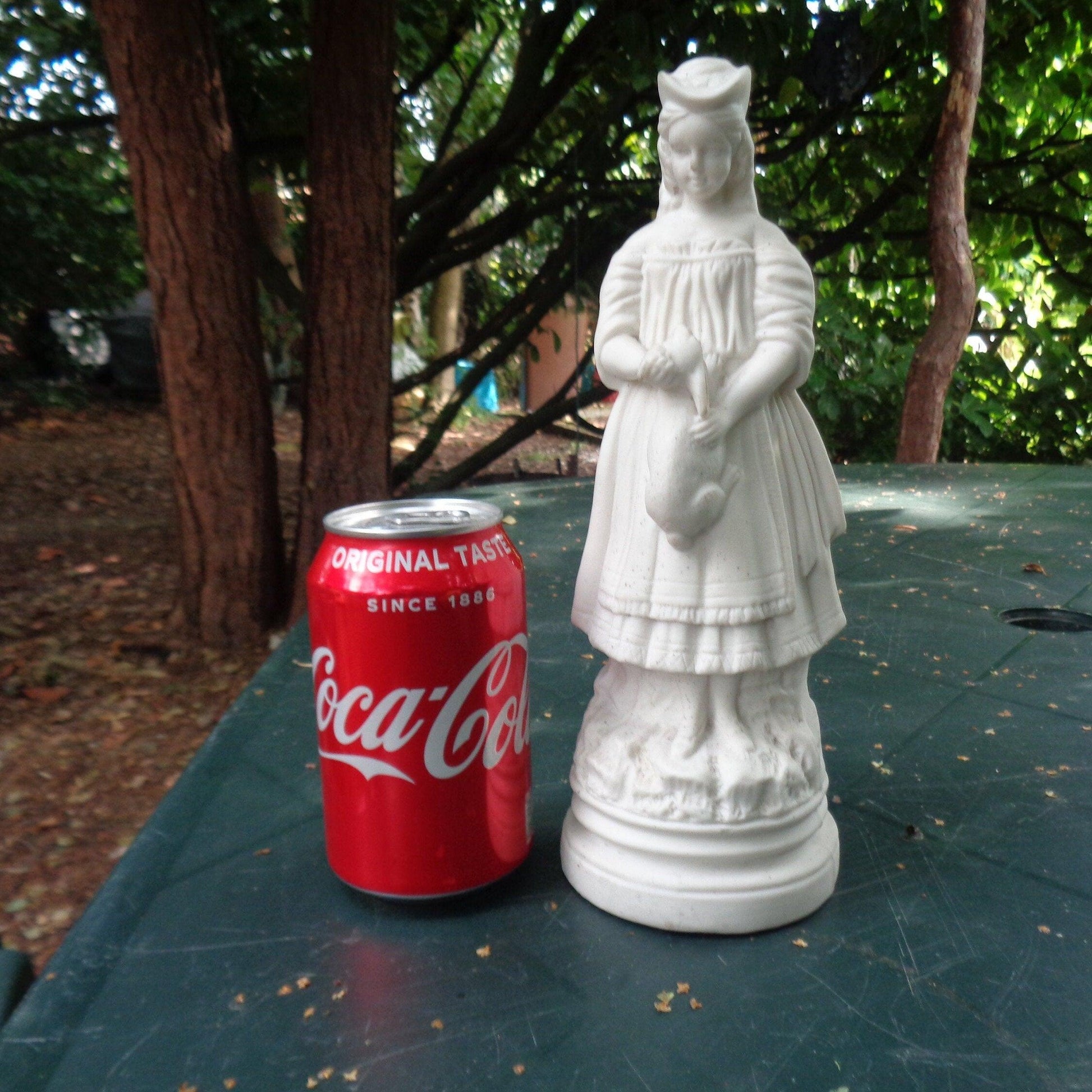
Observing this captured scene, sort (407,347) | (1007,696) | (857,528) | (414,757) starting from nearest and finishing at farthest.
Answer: (414,757), (1007,696), (857,528), (407,347)

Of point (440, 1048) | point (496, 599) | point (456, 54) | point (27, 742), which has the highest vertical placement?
point (456, 54)

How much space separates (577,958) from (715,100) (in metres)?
1.11

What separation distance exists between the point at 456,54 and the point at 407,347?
3621 mm

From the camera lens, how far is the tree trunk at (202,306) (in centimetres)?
317

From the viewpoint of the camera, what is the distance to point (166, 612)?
4.34 meters

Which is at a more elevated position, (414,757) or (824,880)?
(414,757)

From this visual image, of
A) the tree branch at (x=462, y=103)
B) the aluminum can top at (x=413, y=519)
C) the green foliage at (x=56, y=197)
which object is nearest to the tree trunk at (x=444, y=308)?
the green foliage at (x=56, y=197)

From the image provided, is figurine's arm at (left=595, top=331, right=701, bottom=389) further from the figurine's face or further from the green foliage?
the green foliage

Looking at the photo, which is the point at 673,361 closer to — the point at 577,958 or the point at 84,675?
the point at 577,958

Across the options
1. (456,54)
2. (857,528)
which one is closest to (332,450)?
(857,528)

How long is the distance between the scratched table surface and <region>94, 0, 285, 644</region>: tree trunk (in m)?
1.77

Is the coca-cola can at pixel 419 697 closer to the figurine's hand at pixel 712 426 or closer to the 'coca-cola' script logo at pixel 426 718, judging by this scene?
the 'coca-cola' script logo at pixel 426 718

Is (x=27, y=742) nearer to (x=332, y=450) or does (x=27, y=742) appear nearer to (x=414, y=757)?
(x=332, y=450)

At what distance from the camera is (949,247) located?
470cm
